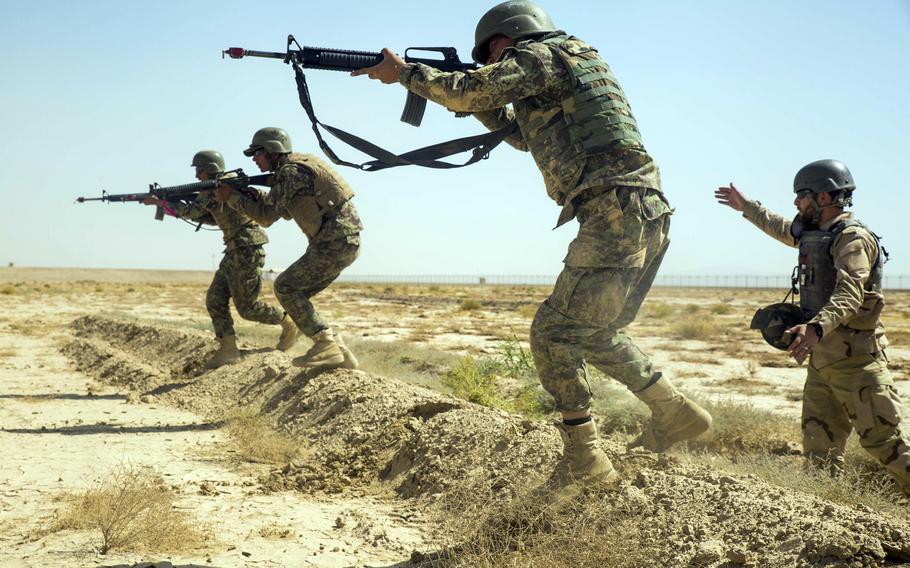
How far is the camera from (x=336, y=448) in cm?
639

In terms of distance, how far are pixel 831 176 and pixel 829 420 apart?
1515mm

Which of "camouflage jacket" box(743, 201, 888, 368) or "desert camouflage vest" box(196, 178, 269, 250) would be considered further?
"desert camouflage vest" box(196, 178, 269, 250)

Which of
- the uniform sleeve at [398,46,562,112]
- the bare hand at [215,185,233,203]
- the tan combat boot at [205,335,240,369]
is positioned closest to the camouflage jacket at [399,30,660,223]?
the uniform sleeve at [398,46,562,112]

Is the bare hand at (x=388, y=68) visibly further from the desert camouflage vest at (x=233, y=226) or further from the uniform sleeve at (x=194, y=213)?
the uniform sleeve at (x=194, y=213)

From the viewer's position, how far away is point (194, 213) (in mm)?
10438

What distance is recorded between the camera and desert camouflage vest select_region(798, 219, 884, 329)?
15.3ft

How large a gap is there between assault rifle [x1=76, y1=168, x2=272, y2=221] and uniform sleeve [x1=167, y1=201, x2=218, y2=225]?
120mm

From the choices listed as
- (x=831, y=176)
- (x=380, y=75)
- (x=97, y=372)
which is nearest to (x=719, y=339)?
(x=97, y=372)

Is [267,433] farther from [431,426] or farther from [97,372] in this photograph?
[97,372]

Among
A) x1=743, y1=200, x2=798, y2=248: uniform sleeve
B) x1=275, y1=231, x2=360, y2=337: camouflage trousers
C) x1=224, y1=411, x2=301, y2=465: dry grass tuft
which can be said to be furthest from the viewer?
x1=275, y1=231, x2=360, y2=337: camouflage trousers

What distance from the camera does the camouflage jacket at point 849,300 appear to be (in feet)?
14.1

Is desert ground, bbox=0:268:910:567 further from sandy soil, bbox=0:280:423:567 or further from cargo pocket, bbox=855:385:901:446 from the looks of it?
cargo pocket, bbox=855:385:901:446

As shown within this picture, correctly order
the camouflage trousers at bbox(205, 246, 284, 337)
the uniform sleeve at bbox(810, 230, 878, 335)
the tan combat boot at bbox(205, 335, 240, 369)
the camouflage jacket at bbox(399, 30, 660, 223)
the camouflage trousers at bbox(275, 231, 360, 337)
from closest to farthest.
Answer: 1. the camouflage jacket at bbox(399, 30, 660, 223)
2. the uniform sleeve at bbox(810, 230, 878, 335)
3. the camouflage trousers at bbox(275, 231, 360, 337)
4. the camouflage trousers at bbox(205, 246, 284, 337)
5. the tan combat boot at bbox(205, 335, 240, 369)

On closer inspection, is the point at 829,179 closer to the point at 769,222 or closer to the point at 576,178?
the point at 769,222
